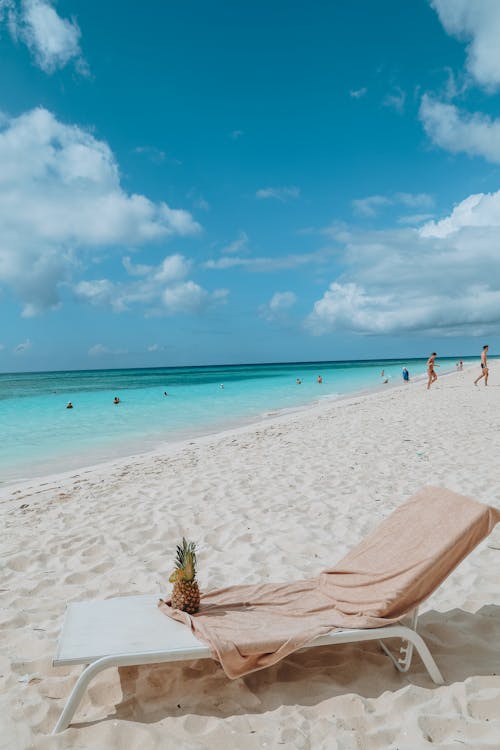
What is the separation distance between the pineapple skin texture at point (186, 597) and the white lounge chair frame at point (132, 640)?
121 mm

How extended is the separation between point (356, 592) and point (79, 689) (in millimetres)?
1775

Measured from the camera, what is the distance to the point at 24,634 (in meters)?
3.61

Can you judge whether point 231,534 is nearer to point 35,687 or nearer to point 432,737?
point 35,687

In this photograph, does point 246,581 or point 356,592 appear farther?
point 246,581

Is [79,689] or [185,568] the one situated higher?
[185,568]

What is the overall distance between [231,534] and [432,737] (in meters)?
3.27

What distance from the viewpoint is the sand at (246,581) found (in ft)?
8.70

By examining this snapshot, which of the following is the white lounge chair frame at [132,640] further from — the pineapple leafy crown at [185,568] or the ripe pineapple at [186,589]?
the pineapple leafy crown at [185,568]

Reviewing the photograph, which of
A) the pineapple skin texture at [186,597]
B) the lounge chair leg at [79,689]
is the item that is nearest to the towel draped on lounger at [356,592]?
the pineapple skin texture at [186,597]

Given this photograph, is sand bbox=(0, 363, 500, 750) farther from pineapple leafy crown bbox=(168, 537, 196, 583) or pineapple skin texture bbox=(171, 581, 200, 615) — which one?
pineapple leafy crown bbox=(168, 537, 196, 583)

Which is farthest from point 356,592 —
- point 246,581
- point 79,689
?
point 79,689

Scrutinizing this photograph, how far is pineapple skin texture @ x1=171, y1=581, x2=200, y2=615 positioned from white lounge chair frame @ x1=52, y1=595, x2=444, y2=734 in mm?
121

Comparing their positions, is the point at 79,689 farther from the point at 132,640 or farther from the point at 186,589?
the point at 186,589

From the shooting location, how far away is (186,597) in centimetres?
330
